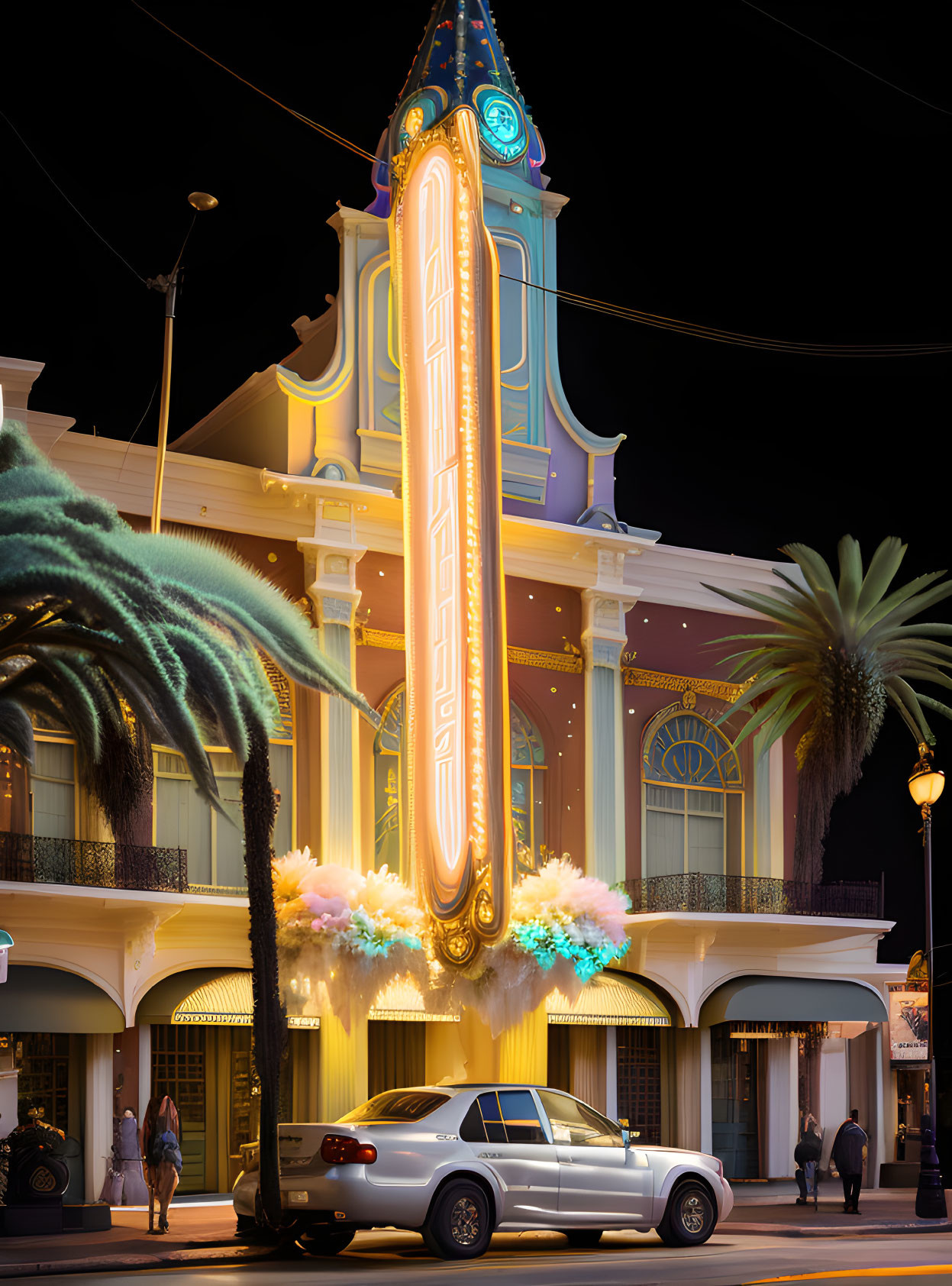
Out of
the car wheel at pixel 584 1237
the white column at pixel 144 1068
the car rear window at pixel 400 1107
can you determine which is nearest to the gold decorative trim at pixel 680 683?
the white column at pixel 144 1068

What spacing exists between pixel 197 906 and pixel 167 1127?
472cm

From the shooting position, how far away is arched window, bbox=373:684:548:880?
28.3 metres

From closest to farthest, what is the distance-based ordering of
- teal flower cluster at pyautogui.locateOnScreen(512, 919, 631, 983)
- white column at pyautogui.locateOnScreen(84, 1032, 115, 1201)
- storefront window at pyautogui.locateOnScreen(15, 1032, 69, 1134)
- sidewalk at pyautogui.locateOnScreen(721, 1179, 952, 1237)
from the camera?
sidewalk at pyautogui.locateOnScreen(721, 1179, 952, 1237), teal flower cluster at pyautogui.locateOnScreen(512, 919, 631, 983), white column at pyautogui.locateOnScreen(84, 1032, 115, 1201), storefront window at pyautogui.locateOnScreen(15, 1032, 69, 1134)

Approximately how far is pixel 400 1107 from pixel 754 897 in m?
14.8

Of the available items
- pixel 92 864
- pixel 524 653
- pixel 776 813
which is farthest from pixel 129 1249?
pixel 776 813

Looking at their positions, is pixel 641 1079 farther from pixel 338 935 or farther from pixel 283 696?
pixel 338 935

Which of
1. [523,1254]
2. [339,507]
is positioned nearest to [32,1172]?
[523,1254]

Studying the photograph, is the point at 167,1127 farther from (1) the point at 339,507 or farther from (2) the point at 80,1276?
(1) the point at 339,507

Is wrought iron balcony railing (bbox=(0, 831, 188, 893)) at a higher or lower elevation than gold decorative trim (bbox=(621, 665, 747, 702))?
lower

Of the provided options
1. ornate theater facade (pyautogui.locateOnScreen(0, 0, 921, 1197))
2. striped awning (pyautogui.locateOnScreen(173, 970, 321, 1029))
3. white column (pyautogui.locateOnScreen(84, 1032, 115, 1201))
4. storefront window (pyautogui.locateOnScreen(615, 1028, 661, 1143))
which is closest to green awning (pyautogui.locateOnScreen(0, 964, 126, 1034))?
ornate theater facade (pyautogui.locateOnScreen(0, 0, 921, 1197))

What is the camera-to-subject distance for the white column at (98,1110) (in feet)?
80.0

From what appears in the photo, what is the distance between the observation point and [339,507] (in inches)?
1104

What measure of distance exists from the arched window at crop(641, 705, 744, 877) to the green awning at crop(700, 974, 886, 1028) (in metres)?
2.23

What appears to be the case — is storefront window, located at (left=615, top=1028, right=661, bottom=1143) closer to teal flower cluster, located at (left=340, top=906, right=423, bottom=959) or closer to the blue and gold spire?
teal flower cluster, located at (left=340, top=906, right=423, bottom=959)
